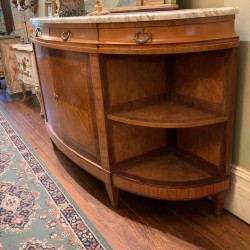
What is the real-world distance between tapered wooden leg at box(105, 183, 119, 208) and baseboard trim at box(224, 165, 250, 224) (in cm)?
59

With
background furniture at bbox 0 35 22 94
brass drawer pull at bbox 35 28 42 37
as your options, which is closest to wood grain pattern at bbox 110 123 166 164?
brass drawer pull at bbox 35 28 42 37

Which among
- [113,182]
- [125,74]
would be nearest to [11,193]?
[113,182]

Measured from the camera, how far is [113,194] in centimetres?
157

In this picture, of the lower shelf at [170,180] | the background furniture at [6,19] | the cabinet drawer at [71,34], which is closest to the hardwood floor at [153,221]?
the lower shelf at [170,180]

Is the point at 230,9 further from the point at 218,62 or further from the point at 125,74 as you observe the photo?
the point at 125,74

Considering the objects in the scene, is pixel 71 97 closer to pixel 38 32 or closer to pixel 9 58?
pixel 38 32

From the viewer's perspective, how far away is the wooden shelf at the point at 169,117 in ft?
4.19

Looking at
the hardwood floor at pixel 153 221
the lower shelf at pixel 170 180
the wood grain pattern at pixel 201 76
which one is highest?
the wood grain pattern at pixel 201 76

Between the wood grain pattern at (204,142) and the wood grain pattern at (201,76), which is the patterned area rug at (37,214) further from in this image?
the wood grain pattern at (201,76)

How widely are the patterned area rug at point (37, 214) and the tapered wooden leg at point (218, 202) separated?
1.89 feet

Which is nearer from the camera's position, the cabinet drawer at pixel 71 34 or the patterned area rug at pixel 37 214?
the cabinet drawer at pixel 71 34

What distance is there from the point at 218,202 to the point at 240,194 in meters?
0.11

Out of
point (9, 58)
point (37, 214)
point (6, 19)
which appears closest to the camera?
point (37, 214)

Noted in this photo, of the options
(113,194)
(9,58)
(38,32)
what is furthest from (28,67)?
(113,194)
